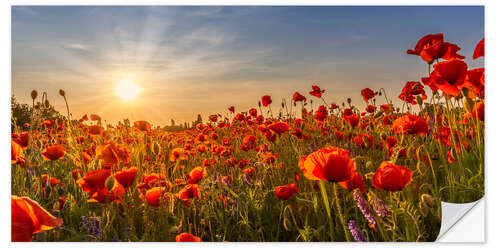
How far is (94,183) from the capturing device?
1630 mm

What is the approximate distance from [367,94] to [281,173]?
722 millimetres

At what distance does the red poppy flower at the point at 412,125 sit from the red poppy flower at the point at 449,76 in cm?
21

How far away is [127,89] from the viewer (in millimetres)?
2232

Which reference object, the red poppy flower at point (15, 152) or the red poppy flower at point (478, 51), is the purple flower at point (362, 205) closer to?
the red poppy flower at point (478, 51)

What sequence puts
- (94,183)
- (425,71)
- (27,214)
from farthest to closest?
1. (425,71)
2. (94,183)
3. (27,214)

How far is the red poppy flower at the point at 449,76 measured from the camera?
184cm

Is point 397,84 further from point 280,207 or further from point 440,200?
point 280,207

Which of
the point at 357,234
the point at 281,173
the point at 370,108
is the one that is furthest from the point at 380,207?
the point at 370,108

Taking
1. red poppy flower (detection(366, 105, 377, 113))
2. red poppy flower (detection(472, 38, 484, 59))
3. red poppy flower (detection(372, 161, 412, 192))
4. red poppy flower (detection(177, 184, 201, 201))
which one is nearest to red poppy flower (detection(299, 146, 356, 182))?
red poppy flower (detection(372, 161, 412, 192))

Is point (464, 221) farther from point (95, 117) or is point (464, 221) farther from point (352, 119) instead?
point (95, 117)

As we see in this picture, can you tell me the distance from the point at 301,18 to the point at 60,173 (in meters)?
1.81

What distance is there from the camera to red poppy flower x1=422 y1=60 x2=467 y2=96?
184 centimetres

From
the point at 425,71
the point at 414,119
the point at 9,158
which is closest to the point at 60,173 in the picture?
the point at 9,158

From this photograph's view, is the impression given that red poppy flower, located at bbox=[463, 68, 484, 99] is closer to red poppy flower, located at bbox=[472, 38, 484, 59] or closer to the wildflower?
red poppy flower, located at bbox=[472, 38, 484, 59]
